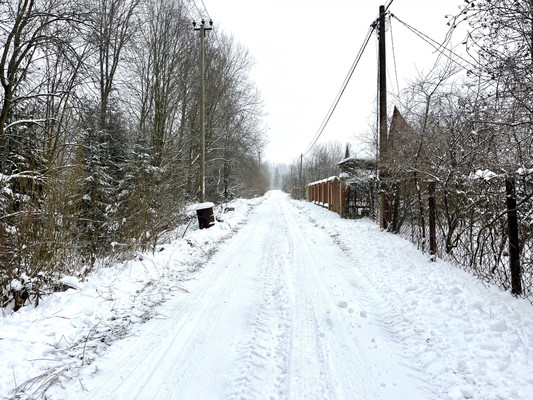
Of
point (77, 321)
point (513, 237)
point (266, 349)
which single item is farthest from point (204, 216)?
point (513, 237)

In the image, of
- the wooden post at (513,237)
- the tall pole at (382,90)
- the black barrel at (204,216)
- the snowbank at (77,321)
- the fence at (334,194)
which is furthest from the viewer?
the fence at (334,194)

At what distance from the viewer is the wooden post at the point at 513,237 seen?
350cm

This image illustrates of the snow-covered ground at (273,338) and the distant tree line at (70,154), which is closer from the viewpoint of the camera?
the snow-covered ground at (273,338)

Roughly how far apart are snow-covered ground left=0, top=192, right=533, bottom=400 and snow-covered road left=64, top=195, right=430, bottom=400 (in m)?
0.01

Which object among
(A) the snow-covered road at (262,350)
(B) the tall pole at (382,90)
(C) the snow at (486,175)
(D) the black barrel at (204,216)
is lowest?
(A) the snow-covered road at (262,350)

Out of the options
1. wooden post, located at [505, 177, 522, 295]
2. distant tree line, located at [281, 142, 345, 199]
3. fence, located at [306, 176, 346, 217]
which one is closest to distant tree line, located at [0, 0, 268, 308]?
wooden post, located at [505, 177, 522, 295]

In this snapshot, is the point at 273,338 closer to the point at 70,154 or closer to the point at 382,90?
the point at 70,154

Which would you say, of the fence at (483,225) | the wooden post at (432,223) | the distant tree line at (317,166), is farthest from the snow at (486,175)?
the distant tree line at (317,166)

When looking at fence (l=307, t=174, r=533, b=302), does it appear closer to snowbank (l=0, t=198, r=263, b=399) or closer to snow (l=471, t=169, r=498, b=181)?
snow (l=471, t=169, r=498, b=181)

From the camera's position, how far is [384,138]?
30.3 feet

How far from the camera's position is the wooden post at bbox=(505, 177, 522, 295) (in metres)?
3.50

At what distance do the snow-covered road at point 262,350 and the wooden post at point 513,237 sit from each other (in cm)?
179

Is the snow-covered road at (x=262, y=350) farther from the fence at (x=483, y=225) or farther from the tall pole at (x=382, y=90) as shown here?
the tall pole at (x=382, y=90)

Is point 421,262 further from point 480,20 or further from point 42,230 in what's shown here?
point 42,230
